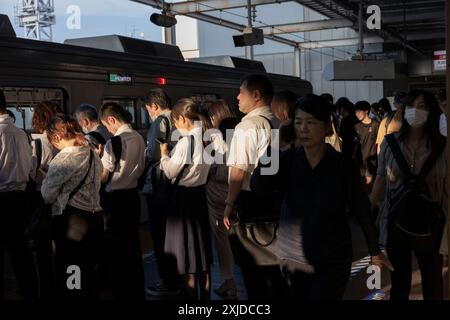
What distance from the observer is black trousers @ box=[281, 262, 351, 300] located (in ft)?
8.86

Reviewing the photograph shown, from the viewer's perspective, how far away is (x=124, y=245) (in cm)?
461

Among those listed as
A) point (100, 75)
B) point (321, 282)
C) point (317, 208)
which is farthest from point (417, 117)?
point (100, 75)

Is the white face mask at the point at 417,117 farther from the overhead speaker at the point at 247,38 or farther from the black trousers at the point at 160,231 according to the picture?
the overhead speaker at the point at 247,38

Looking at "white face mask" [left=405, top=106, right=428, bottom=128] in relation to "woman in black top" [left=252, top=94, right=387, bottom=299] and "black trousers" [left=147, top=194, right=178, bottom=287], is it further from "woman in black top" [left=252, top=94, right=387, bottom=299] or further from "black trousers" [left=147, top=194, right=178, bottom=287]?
"black trousers" [left=147, top=194, right=178, bottom=287]

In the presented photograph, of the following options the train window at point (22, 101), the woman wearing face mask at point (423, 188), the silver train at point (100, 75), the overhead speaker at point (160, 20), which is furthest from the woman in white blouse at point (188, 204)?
the overhead speaker at point (160, 20)

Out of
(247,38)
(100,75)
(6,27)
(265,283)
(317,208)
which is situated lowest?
(265,283)

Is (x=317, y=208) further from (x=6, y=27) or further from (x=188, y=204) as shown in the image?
(x=6, y=27)

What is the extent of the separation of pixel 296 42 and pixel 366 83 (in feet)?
11.0

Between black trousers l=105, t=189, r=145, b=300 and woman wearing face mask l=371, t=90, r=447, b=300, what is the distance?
1.97 metres

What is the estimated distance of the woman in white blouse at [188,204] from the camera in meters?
4.17

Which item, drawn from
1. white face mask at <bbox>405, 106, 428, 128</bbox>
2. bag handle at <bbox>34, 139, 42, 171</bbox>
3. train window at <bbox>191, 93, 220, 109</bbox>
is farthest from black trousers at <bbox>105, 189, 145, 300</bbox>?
train window at <bbox>191, 93, 220, 109</bbox>

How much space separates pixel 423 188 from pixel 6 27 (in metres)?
4.62

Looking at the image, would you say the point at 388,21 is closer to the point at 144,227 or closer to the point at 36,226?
the point at 144,227

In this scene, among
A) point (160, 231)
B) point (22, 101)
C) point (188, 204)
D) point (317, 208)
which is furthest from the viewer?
point (22, 101)
